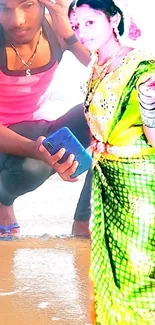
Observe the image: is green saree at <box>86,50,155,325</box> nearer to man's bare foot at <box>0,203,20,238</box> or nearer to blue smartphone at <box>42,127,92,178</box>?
blue smartphone at <box>42,127,92,178</box>

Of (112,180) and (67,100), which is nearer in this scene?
(112,180)

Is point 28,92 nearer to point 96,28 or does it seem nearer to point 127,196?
point 96,28

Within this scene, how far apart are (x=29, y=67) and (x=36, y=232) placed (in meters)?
1.06

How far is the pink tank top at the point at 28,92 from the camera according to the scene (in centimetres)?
353

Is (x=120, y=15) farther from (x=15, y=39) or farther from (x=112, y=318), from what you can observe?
(x=15, y=39)

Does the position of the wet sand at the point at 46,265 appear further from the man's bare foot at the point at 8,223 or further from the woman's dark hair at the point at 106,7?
the woman's dark hair at the point at 106,7

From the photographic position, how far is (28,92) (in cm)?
355

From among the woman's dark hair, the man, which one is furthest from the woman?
the man

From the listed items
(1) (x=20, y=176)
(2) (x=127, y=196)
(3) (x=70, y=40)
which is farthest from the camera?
(1) (x=20, y=176)

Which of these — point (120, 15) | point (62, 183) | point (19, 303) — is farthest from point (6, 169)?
point (120, 15)

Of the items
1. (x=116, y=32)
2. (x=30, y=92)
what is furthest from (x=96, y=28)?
(x=30, y=92)

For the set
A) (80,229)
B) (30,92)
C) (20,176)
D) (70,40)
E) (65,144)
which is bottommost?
(80,229)

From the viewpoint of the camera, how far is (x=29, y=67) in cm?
352

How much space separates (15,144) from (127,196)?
198 centimetres
